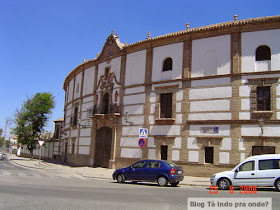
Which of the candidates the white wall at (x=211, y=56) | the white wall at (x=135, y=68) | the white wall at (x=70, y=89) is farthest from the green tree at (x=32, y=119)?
the white wall at (x=211, y=56)

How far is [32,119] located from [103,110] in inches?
731

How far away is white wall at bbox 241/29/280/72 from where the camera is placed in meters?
18.7

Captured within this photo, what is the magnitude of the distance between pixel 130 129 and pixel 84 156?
7.07 meters

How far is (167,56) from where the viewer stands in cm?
2275

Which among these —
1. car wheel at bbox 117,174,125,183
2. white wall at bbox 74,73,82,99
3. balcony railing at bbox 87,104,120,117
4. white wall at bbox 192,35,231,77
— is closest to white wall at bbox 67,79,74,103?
white wall at bbox 74,73,82,99

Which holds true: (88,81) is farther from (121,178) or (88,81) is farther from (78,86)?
(121,178)

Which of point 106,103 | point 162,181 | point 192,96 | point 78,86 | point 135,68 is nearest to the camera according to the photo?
point 162,181

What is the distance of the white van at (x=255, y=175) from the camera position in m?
12.8

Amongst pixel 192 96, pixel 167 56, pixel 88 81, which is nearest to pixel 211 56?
pixel 192 96

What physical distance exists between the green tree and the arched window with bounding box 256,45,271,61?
3061 cm

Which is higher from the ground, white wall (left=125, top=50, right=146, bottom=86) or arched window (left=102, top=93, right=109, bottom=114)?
white wall (left=125, top=50, right=146, bottom=86)

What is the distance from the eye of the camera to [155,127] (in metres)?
22.3

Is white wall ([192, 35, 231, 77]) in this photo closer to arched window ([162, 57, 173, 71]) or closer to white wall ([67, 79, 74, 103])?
arched window ([162, 57, 173, 71])

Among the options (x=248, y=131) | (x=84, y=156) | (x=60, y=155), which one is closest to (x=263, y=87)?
(x=248, y=131)
